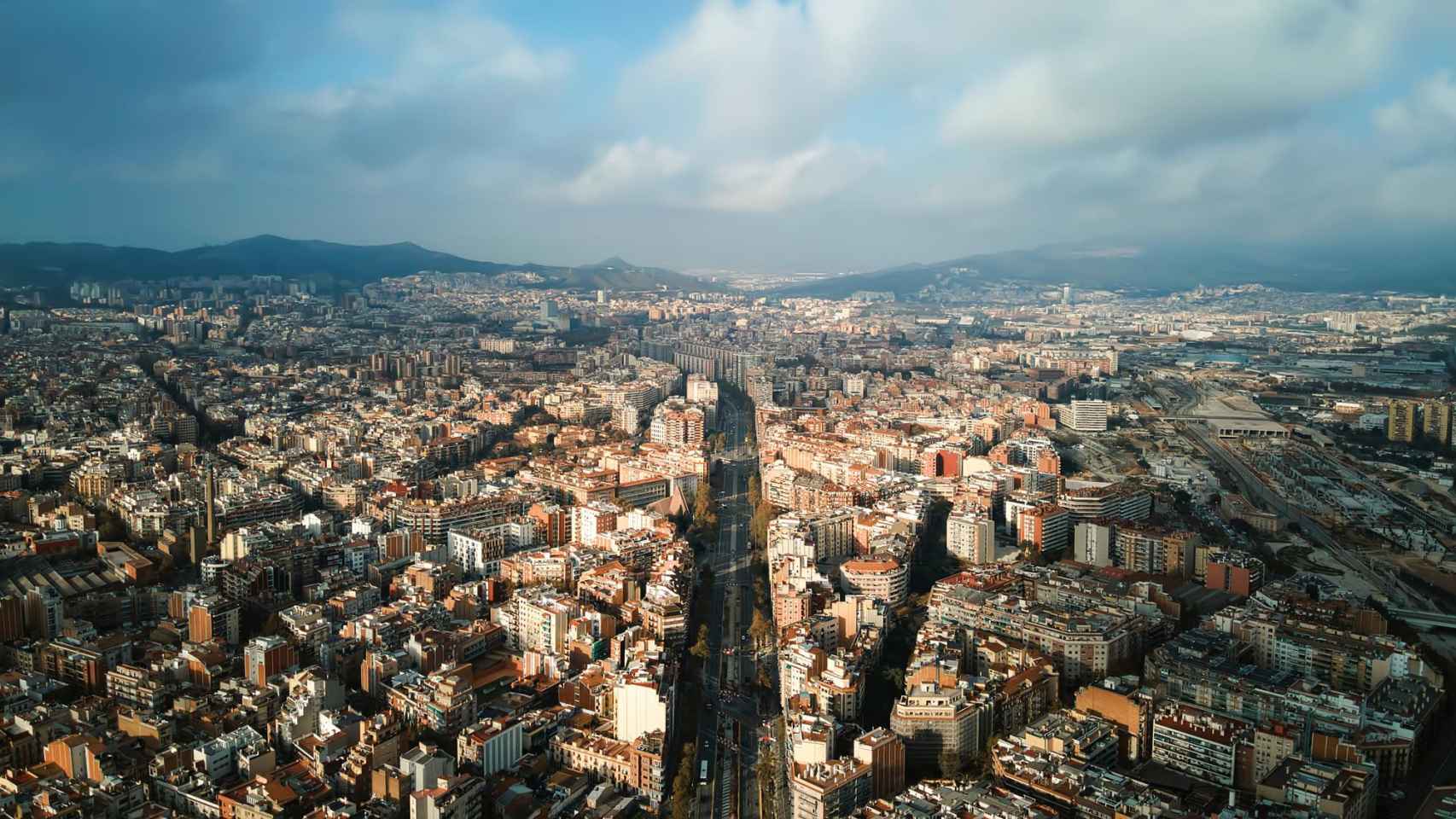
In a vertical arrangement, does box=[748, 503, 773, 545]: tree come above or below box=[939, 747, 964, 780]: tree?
above

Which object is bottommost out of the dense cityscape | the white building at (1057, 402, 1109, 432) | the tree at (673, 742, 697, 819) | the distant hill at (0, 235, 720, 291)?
the tree at (673, 742, 697, 819)

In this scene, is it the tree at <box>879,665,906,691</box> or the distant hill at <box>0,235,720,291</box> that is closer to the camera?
the tree at <box>879,665,906,691</box>

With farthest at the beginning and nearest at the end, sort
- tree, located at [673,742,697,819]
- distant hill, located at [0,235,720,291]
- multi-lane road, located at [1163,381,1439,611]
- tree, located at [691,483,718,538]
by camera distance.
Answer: distant hill, located at [0,235,720,291] < tree, located at [691,483,718,538] < multi-lane road, located at [1163,381,1439,611] < tree, located at [673,742,697,819]

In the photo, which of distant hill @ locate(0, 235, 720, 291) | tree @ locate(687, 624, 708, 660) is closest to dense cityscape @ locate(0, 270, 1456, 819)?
tree @ locate(687, 624, 708, 660)

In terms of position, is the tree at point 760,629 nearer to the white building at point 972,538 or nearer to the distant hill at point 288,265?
the white building at point 972,538

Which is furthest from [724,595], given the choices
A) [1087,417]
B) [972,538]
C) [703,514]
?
[1087,417]

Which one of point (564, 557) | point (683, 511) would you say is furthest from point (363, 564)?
point (683, 511)

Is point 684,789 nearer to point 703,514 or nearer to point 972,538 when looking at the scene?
point 972,538

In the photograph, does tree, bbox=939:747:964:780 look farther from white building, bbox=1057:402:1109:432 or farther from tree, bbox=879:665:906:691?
white building, bbox=1057:402:1109:432
